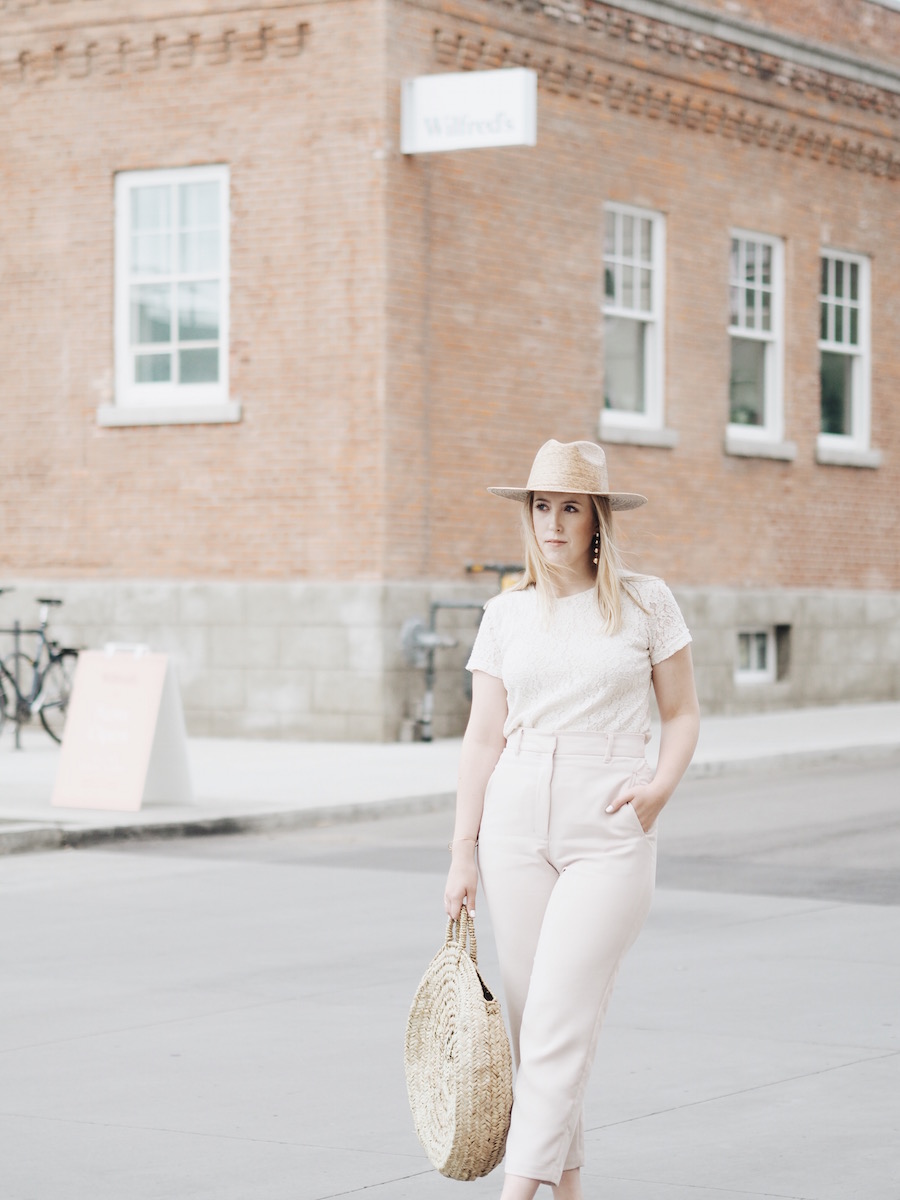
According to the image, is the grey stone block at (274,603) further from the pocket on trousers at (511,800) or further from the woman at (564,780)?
the pocket on trousers at (511,800)

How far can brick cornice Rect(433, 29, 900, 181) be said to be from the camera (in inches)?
776

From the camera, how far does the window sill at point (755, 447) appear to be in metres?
22.8

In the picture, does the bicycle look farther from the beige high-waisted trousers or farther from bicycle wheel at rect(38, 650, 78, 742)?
the beige high-waisted trousers

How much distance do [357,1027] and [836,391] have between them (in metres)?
18.3

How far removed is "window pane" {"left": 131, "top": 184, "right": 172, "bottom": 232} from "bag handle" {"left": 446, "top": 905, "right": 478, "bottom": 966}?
1593cm

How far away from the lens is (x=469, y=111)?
1823cm

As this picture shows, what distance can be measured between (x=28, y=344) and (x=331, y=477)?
362 cm

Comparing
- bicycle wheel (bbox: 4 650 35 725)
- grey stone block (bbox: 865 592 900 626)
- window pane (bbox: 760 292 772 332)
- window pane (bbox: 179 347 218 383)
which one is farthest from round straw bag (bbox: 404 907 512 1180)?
grey stone block (bbox: 865 592 900 626)

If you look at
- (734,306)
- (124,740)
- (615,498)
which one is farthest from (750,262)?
(615,498)

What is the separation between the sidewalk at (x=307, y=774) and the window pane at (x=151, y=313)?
3807 mm

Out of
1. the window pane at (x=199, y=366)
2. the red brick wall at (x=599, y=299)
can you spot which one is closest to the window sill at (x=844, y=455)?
the red brick wall at (x=599, y=299)

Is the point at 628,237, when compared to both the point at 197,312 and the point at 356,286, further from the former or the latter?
the point at 197,312

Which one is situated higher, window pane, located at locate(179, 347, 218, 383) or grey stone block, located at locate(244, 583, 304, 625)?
window pane, located at locate(179, 347, 218, 383)

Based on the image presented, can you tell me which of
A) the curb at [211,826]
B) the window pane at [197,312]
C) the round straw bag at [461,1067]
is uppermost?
the window pane at [197,312]
